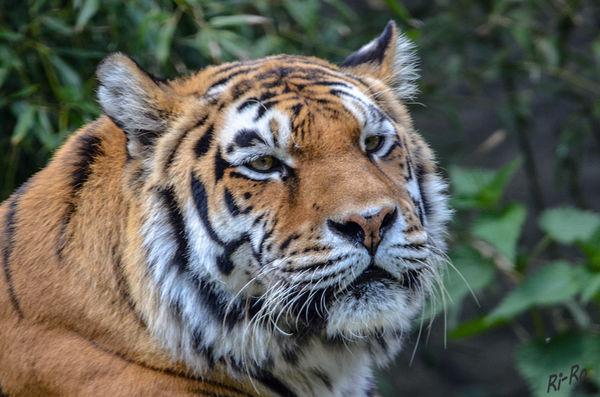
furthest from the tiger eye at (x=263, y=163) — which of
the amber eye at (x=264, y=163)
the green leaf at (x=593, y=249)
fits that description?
the green leaf at (x=593, y=249)

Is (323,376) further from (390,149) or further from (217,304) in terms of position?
(390,149)

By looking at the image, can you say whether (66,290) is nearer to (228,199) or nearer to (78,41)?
(228,199)

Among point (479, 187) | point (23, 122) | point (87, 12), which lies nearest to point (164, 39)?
point (87, 12)

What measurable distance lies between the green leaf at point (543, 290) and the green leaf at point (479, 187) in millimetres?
339

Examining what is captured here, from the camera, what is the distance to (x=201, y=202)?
1.63 m

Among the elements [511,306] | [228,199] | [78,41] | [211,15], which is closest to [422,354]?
[511,306]

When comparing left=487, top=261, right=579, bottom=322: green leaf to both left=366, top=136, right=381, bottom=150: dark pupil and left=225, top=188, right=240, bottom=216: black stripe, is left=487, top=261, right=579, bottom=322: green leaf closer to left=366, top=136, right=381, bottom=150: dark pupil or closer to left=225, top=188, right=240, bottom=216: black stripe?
left=366, top=136, right=381, bottom=150: dark pupil

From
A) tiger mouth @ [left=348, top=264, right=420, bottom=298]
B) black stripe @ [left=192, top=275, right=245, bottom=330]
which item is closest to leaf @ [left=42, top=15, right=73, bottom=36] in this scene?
black stripe @ [left=192, top=275, right=245, bottom=330]

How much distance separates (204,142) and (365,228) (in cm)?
43

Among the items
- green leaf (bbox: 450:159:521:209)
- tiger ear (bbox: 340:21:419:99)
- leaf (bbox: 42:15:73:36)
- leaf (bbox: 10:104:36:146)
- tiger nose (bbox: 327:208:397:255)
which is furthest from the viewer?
green leaf (bbox: 450:159:521:209)

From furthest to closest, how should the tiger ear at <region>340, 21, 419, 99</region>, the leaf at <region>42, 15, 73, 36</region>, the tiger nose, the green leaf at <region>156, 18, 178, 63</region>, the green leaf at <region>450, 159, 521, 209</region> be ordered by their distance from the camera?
the green leaf at <region>450, 159, 521, 209</region> < the leaf at <region>42, 15, 73, 36</region> < the green leaf at <region>156, 18, 178, 63</region> < the tiger ear at <region>340, 21, 419, 99</region> < the tiger nose

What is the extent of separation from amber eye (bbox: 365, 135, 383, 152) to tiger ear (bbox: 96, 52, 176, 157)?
45cm

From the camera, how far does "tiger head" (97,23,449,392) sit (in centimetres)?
152

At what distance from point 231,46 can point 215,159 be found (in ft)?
3.31
